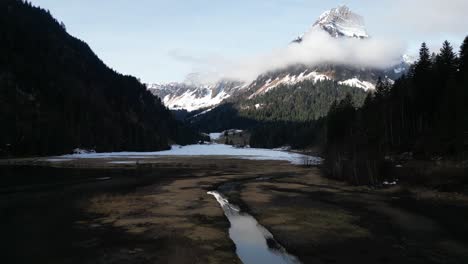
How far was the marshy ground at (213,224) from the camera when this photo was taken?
22.0 metres

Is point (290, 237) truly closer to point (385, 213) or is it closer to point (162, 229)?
point (162, 229)

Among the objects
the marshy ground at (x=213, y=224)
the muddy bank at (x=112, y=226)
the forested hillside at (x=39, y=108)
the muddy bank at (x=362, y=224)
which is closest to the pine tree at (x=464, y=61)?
the marshy ground at (x=213, y=224)

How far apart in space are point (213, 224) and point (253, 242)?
5171mm

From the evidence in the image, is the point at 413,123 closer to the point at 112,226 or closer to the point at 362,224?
the point at 362,224

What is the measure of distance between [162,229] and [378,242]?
14276mm

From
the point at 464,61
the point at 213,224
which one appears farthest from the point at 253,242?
the point at 464,61

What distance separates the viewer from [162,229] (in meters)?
28.2

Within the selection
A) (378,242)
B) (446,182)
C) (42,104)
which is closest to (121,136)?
(42,104)

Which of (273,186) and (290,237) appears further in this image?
(273,186)

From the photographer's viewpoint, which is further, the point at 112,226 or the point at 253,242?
the point at 112,226

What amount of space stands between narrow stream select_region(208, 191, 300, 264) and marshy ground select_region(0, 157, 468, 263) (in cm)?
62

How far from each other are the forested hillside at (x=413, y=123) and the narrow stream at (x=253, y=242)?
92.8 feet

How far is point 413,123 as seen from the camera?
287 feet

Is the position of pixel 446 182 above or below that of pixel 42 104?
below
